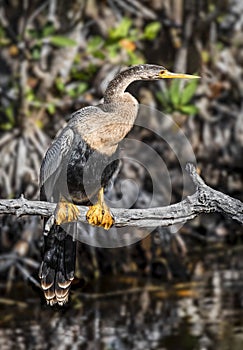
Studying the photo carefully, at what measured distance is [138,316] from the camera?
617 cm

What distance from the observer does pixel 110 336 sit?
5.78 m

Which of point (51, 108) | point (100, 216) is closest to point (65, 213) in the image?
point (100, 216)

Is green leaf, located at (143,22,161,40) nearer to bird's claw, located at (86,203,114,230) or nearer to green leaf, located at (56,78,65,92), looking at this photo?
green leaf, located at (56,78,65,92)

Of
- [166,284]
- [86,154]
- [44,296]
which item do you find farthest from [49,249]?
[166,284]

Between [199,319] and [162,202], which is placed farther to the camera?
[162,202]

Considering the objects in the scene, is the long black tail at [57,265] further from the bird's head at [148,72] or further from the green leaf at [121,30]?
the green leaf at [121,30]

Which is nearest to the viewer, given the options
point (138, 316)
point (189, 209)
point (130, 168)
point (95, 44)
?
point (189, 209)

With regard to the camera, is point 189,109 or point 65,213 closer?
point 65,213

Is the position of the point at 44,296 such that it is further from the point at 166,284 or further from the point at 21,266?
the point at 166,284

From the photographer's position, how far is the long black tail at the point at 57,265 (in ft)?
14.2

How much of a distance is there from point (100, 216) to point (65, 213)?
0.14m

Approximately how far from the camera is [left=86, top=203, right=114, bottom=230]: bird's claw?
4.04 metres

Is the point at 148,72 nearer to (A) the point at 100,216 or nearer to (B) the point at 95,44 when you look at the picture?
(A) the point at 100,216

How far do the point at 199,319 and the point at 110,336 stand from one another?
23.0 inches
